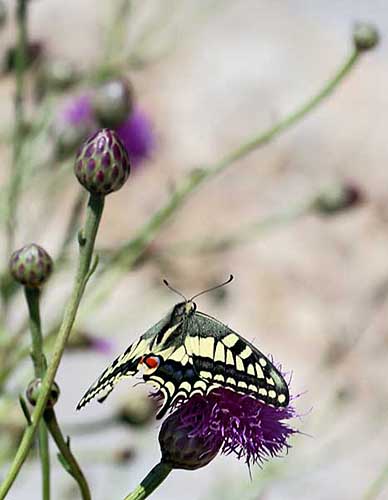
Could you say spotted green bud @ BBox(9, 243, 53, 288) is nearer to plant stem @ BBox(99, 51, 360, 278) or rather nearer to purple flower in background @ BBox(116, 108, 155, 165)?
plant stem @ BBox(99, 51, 360, 278)

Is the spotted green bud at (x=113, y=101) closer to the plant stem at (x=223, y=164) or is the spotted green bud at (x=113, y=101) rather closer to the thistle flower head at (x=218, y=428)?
the plant stem at (x=223, y=164)

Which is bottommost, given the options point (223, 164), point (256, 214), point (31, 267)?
point (31, 267)

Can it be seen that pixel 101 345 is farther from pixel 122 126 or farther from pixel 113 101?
pixel 113 101

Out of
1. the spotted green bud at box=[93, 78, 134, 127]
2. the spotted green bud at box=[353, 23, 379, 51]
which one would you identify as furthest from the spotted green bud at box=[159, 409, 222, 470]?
the spotted green bud at box=[93, 78, 134, 127]

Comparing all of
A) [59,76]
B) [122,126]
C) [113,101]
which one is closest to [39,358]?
[113,101]

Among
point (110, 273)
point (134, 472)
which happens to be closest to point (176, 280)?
point (134, 472)

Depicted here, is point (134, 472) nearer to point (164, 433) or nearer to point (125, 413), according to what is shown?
point (125, 413)

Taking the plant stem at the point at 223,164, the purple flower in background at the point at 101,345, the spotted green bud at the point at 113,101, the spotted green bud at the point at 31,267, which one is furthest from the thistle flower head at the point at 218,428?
the purple flower in background at the point at 101,345
